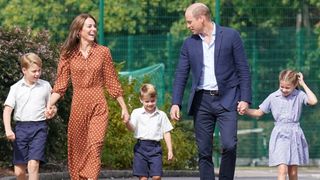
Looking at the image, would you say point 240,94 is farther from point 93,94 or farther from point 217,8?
point 217,8

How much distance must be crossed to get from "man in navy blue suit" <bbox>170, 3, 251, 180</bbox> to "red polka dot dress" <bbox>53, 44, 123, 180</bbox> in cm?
69

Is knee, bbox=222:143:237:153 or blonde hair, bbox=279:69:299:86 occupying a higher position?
blonde hair, bbox=279:69:299:86

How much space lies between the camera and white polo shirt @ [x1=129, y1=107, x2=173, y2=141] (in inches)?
504

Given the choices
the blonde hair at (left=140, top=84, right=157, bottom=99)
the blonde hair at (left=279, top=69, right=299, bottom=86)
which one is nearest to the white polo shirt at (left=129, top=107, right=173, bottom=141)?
the blonde hair at (left=140, top=84, right=157, bottom=99)

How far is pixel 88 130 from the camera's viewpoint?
11516 millimetres

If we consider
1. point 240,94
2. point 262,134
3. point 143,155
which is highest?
point 240,94

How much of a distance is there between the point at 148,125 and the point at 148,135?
112 mm

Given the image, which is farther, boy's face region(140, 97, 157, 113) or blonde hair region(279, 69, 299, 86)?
blonde hair region(279, 69, 299, 86)

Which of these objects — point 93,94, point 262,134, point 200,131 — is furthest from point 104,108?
point 262,134

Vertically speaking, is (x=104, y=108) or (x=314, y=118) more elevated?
(x=104, y=108)

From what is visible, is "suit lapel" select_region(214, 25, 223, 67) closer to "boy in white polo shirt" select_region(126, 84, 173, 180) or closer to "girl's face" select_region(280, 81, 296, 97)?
"boy in white polo shirt" select_region(126, 84, 173, 180)

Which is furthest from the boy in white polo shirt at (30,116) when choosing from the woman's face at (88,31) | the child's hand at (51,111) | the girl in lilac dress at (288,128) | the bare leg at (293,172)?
the bare leg at (293,172)

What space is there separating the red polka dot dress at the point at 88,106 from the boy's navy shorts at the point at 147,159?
1.25 metres

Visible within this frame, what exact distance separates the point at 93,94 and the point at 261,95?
12.7m
